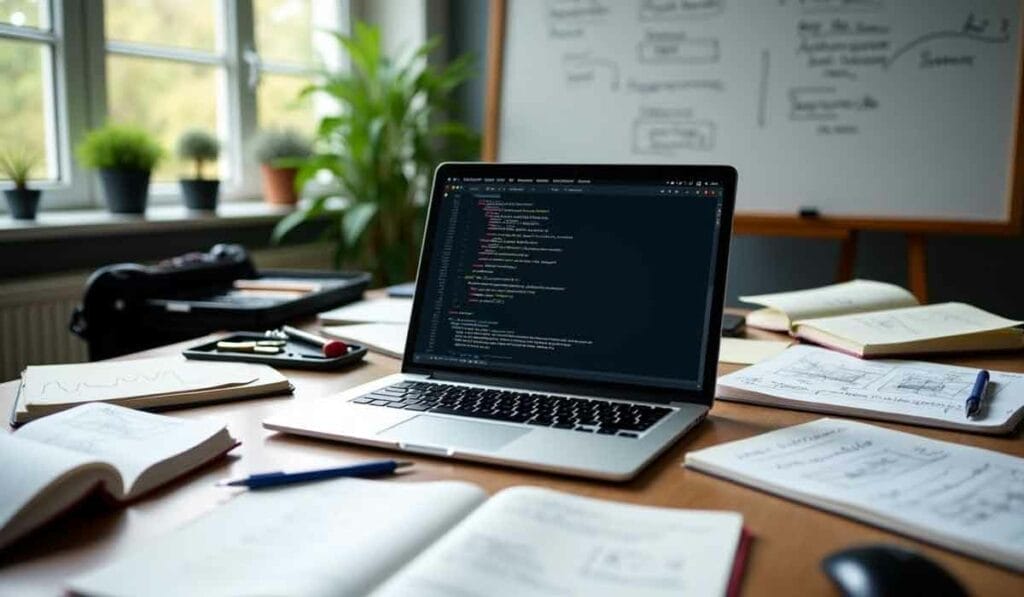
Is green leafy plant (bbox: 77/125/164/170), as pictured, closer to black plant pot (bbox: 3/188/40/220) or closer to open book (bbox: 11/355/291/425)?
black plant pot (bbox: 3/188/40/220)

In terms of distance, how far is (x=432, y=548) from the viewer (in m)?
0.59

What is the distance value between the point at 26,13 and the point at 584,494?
2.22 meters

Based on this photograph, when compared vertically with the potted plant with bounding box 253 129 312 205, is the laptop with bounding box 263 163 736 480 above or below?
below

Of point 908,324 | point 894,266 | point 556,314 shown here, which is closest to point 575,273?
point 556,314

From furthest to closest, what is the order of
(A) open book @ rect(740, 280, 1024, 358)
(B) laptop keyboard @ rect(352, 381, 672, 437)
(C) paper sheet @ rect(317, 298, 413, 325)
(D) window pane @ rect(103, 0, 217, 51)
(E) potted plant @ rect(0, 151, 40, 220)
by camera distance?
(D) window pane @ rect(103, 0, 217, 51)
(E) potted plant @ rect(0, 151, 40, 220)
(C) paper sheet @ rect(317, 298, 413, 325)
(A) open book @ rect(740, 280, 1024, 358)
(B) laptop keyboard @ rect(352, 381, 672, 437)

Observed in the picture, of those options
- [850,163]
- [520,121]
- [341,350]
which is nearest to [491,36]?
[520,121]

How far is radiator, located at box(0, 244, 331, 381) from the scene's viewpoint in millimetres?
2072

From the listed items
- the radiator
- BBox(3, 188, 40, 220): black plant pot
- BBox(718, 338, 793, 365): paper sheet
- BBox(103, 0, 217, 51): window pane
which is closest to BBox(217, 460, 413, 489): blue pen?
BBox(718, 338, 793, 365): paper sheet

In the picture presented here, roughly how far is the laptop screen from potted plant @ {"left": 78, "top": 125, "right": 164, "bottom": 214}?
5.07 ft

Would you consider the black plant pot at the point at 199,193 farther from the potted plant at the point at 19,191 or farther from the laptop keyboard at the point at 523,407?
the laptop keyboard at the point at 523,407

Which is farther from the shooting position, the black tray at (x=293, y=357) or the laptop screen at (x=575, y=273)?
the black tray at (x=293, y=357)

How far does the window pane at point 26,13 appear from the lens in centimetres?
226

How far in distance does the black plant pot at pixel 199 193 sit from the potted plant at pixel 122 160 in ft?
0.60

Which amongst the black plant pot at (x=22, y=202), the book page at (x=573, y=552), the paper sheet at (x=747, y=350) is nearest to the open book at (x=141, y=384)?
the book page at (x=573, y=552)
